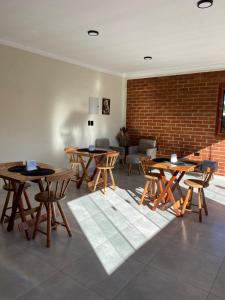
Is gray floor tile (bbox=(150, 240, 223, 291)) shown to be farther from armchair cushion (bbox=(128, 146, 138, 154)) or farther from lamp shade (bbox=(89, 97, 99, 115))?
lamp shade (bbox=(89, 97, 99, 115))

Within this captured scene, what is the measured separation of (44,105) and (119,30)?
7.33 feet

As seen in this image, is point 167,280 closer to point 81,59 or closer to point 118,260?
point 118,260

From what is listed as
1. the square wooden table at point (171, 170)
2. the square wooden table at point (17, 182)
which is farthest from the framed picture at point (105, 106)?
the square wooden table at point (17, 182)

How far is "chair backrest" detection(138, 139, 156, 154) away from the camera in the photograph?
632cm

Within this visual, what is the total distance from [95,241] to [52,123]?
10.3 ft

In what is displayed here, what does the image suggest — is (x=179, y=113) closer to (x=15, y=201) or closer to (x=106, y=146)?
(x=106, y=146)

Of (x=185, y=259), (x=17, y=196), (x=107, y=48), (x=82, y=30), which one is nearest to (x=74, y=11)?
(x=82, y=30)

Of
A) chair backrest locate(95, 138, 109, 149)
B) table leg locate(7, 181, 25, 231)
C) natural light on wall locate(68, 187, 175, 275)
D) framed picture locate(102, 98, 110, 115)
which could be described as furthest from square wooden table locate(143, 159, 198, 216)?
framed picture locate(102, 98, 110, 115)

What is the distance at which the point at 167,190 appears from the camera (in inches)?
139

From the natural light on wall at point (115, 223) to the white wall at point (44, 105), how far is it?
1608 millimetres

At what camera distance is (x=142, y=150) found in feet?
21.2

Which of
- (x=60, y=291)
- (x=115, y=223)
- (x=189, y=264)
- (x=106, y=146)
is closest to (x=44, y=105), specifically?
(x=106, y=146)

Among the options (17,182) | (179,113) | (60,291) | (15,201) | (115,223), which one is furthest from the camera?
(179,113)

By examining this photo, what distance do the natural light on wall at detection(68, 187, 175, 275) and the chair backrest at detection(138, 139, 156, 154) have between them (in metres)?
2.32
